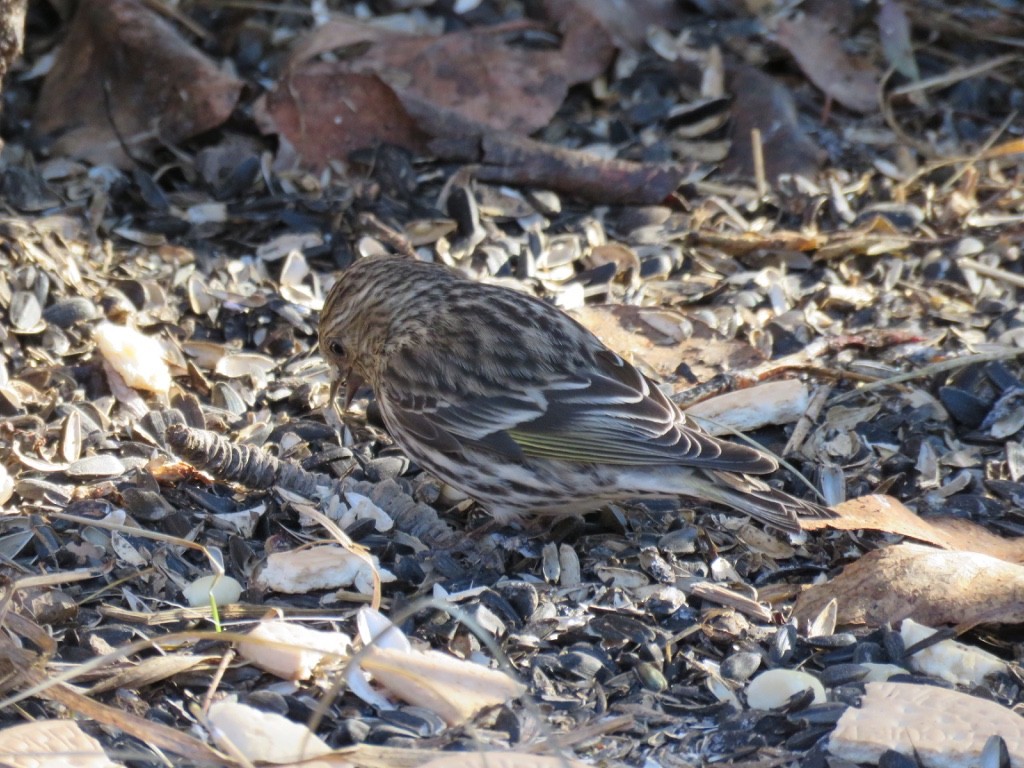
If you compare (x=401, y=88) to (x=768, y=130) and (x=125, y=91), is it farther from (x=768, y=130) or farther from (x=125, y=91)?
(x=768, y=130)

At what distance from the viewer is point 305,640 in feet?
13.3

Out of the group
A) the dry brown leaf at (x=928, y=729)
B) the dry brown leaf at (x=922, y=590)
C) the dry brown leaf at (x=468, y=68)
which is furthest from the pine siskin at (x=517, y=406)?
the dry brown leaf at (x=468, y=68)

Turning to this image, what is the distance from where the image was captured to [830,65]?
7496 mm

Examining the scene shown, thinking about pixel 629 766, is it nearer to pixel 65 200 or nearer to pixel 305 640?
pixel 305 640

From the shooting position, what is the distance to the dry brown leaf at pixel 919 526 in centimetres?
463

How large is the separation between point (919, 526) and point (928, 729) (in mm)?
1083

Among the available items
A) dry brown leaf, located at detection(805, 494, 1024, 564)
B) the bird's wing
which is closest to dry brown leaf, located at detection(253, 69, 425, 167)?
the bird's wing

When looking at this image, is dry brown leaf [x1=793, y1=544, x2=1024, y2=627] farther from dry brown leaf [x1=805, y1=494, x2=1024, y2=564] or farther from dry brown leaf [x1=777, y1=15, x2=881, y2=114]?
dry brown leaf [x1=777, y1=15, x2=881, y2=114]

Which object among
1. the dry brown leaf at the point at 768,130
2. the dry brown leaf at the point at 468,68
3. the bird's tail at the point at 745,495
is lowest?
the bird's tail at the point at 745,495

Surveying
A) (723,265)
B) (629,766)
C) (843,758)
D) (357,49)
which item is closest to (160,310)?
(357,49)

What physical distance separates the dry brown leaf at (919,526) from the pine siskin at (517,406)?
0.39ft

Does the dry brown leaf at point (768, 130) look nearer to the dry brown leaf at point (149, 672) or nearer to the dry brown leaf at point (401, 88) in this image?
the dry brown leaf at point (401, 88)

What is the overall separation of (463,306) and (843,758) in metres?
2.28

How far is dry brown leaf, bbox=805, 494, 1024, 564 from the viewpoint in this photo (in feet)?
15.2
